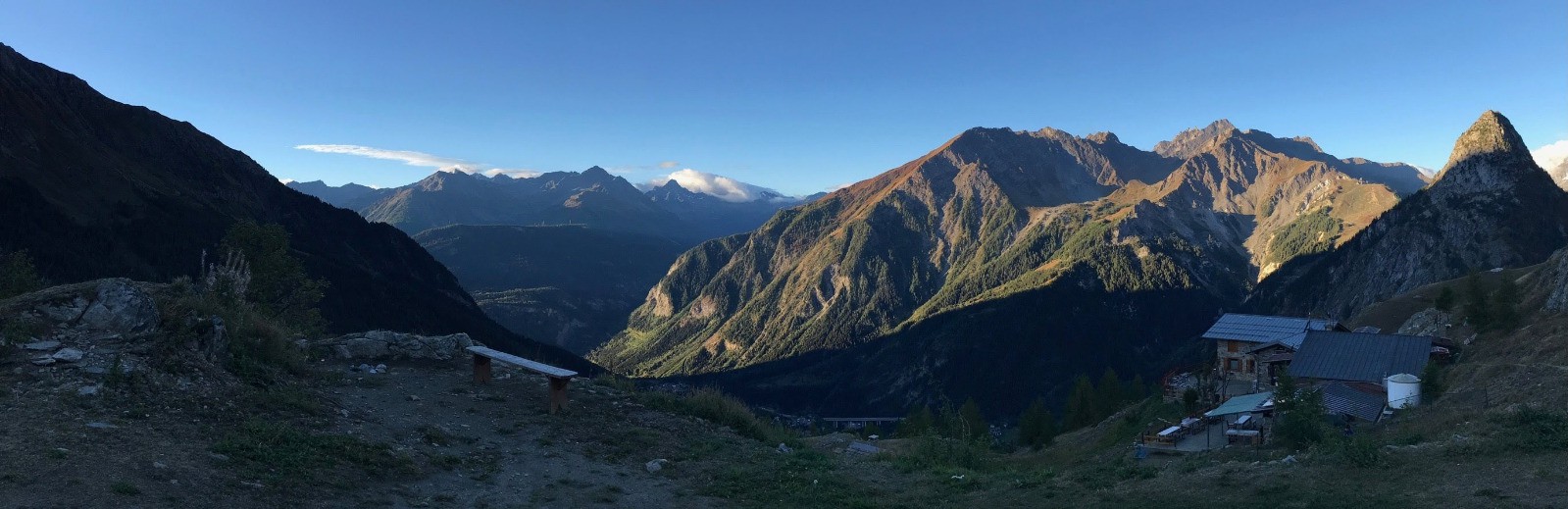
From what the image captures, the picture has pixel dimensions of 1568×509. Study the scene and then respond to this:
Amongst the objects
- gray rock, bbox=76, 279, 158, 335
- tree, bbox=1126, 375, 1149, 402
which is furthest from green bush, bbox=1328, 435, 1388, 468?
tree, bbox=1126, 375, 1149, 402

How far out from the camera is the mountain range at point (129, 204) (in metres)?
126

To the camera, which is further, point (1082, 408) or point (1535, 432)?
point (1082, 408)

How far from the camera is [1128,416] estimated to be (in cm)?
6312

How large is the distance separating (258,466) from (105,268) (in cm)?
14808

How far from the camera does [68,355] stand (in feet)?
61.0

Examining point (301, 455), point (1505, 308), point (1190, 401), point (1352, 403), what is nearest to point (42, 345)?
point (301, 455)

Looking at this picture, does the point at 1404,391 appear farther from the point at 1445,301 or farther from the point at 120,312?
the point at 120,312

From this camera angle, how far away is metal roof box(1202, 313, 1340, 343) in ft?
221

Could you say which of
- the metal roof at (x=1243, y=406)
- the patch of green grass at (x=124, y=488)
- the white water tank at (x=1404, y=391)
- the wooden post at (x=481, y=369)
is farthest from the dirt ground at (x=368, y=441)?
the white water tank at (x=1404, y=391)

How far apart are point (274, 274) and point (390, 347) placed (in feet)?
48.9

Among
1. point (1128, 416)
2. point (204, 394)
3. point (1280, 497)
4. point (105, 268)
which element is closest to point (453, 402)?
point (204, 394)

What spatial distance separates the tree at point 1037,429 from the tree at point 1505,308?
3713cm

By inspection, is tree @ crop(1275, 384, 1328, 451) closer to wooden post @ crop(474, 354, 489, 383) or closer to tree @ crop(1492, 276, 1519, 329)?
tree @ crop(1492, 276, 1519, 329)

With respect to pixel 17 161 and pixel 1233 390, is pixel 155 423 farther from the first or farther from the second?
pixel 17 161
